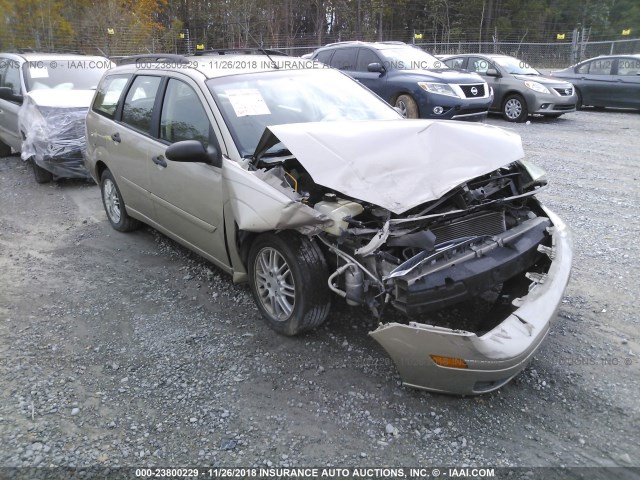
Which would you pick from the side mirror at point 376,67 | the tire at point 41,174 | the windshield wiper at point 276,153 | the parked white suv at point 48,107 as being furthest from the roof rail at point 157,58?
the side mirror at point 376,67

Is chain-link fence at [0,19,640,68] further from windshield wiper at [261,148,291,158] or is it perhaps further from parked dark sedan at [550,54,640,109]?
windshield wiper at [261,148,291,158]

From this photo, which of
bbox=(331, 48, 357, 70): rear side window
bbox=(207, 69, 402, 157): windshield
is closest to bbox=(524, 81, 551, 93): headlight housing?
bbox=(331, 48, 357, 70): rear side window

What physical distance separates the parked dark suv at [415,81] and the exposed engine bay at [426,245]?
684 centimetres

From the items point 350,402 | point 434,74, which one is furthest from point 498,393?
point 434,74

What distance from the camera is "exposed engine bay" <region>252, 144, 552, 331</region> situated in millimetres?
2695

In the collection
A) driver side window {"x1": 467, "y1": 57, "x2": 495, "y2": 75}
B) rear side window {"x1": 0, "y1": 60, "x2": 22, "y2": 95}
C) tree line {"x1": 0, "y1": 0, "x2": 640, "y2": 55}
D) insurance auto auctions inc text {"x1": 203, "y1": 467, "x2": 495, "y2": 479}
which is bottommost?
insurance auto auctions inc text {"x1": 203, "y1": 467, "x2": 495, "y2": 479}

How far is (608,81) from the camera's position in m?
13.2

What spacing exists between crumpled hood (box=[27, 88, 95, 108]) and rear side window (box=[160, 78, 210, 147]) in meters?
3.97

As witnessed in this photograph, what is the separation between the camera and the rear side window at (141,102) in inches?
178

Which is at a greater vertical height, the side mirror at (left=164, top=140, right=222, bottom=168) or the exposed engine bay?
the side mirror at (left=164, top=140, right=222, bottom=168)

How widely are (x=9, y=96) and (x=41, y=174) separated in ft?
5.04

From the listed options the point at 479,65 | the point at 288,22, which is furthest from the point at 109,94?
the point at 288,22

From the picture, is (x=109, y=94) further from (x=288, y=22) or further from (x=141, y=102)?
(x=288, y=22)

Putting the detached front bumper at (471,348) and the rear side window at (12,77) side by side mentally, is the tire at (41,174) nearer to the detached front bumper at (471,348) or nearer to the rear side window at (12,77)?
the rear side window at (12,77)
